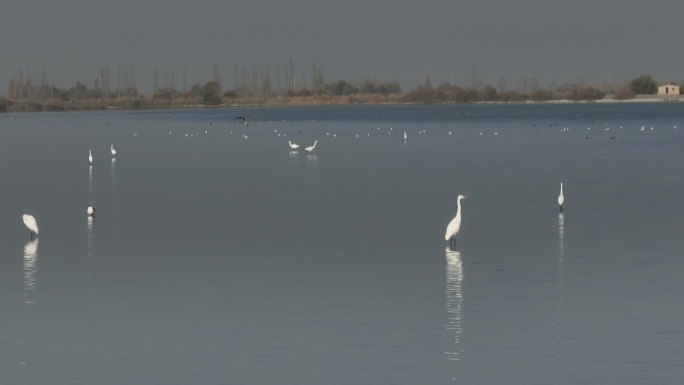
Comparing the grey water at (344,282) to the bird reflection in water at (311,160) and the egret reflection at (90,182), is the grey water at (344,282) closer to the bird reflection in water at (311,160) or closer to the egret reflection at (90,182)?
the egret reflection at (90,182)

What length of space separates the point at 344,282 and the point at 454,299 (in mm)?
2262

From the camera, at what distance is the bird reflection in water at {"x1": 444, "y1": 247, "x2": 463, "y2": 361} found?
15492mm

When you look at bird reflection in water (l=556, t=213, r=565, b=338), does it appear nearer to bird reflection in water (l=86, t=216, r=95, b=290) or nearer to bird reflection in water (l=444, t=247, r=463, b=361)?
bird reflection in water (l=444, t=247, r=463, b=361)

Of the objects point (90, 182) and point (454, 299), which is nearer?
point (454, 299)

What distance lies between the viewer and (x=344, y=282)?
803 inches

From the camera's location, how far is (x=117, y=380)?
14148 millimetres

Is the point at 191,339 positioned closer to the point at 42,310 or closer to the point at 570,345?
the point at 42,310

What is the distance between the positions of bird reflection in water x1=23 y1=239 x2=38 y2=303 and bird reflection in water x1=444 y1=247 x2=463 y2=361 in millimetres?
6170

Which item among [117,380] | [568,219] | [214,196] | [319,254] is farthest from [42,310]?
[214,196]

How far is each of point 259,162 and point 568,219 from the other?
1097 inches

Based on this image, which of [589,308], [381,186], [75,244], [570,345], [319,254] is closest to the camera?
[570,345]

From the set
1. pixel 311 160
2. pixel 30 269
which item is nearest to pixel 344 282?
pixel 30 269

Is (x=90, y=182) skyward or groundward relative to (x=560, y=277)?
skyward

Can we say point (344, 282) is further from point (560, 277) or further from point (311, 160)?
point (311, 160)
